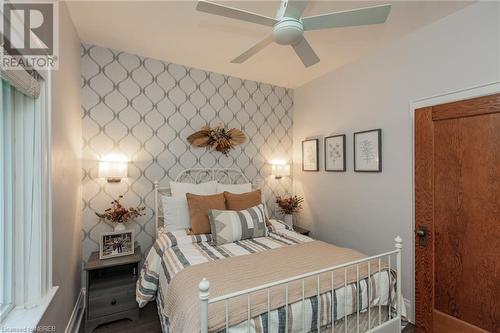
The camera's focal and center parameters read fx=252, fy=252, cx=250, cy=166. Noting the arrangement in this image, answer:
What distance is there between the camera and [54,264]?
1.61 meters

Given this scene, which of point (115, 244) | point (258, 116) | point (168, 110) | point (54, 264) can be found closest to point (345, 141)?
point (258, 116)

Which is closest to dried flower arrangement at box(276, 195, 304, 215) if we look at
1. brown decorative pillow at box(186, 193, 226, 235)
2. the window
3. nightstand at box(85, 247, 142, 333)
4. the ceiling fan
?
brown decorative pillow at box(186, 193, 226, 235)

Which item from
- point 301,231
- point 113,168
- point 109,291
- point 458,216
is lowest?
point 109,291

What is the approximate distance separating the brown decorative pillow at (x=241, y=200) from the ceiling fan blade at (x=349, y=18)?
5.69 feet

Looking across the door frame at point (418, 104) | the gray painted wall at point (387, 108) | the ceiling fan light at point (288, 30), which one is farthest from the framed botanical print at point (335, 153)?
the ceiling fan light at point (288, 30)

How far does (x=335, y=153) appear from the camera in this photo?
3.14 meters

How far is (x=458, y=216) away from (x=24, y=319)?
9.32 feet

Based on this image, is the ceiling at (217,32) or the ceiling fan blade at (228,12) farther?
the ceiling at (217,32)

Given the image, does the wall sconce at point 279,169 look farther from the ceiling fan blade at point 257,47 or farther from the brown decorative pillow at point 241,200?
the ceiling fan blade at point 257,47

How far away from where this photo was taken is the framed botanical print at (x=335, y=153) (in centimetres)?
304

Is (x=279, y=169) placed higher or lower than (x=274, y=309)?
higher

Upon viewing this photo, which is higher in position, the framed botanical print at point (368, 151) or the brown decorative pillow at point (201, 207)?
the framed botanical print at point (368, 151)

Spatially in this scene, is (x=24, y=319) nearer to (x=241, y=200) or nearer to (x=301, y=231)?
(x=241, y=200)

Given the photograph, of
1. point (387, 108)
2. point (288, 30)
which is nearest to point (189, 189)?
point (288, 30)
